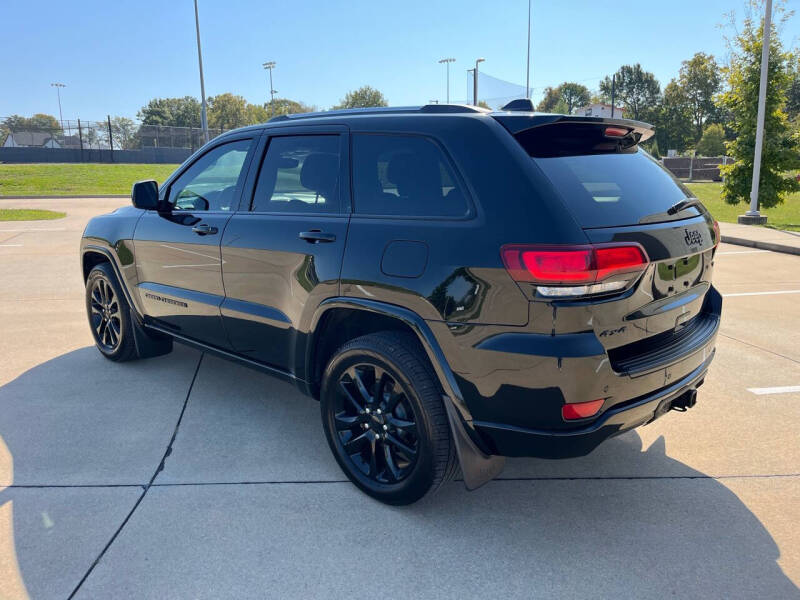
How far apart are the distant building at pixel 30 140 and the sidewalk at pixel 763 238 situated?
46.0m

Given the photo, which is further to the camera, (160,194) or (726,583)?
(160,194)

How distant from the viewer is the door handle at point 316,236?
3115mm

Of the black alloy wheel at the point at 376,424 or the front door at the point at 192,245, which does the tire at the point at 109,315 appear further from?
the black alloy wheel at the point at 376,424

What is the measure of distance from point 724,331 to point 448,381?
429 cm

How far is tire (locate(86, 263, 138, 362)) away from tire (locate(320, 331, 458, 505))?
237 centimetres

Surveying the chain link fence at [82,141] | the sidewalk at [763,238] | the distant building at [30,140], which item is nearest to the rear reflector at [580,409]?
the sidewalk at [763,238]

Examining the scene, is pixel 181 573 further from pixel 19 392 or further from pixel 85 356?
pixel 85 356

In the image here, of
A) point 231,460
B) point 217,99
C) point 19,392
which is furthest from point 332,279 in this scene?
point 217,99

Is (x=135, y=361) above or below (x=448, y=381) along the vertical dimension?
below

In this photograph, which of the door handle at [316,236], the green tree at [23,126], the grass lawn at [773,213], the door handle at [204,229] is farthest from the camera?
the green tree at [23,126]

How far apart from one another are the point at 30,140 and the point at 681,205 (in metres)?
52.7

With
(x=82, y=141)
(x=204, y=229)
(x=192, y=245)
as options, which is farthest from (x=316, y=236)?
(x=82, y=141)

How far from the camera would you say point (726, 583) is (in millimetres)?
2502

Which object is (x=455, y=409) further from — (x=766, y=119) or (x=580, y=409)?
(x=766, y=119)
